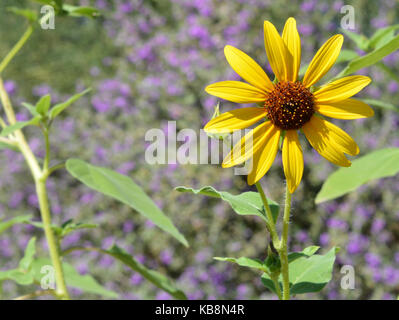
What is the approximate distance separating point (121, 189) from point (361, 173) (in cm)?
29

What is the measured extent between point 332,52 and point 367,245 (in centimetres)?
130

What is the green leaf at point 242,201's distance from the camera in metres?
0.34

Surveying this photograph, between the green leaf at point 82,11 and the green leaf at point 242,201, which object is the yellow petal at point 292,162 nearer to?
the green leaf at point 242,201

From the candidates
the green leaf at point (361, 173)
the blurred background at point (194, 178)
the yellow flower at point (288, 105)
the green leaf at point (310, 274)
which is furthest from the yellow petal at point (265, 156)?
the blurred background at point (194, 178)

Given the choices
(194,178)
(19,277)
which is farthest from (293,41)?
(194,178)

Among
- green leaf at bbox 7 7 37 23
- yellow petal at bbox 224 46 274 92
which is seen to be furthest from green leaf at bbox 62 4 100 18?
yellow petal at bbox 224 46 274 92

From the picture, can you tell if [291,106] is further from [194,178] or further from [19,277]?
[194,178]

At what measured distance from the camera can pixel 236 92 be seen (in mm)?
360

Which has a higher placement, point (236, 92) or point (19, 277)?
point (236, 92)

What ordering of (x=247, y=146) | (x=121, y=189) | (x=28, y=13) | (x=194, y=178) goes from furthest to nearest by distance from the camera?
(x=194, y=178), (x=28, y=13), (x=121, y=189), (x=247, y=146)

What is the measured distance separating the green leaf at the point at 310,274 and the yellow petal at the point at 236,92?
147 millimetres
